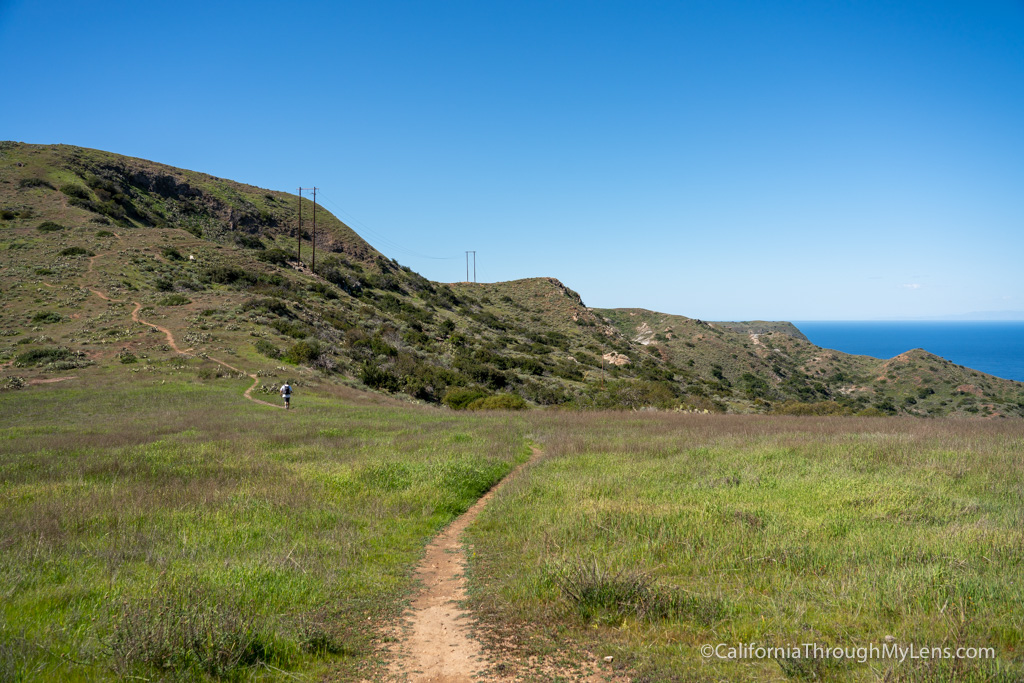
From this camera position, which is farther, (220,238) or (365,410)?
(220,238)

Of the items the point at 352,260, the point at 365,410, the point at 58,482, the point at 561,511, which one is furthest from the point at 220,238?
the point at 561,511

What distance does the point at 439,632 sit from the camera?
5.63 m

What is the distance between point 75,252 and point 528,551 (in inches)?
2148

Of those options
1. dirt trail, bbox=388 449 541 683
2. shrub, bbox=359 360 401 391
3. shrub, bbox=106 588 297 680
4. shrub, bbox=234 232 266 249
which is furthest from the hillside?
shrub, bbox=106 588 297 680

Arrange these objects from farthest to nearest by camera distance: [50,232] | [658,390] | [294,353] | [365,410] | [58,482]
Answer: [50,232] → [658,390] → [294,353] → [365,410] → [58,482]

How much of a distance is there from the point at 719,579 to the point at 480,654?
320cm

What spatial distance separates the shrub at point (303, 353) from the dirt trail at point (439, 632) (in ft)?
93.8

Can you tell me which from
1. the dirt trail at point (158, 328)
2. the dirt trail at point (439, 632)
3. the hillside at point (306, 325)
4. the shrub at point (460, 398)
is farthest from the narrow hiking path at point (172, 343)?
the dirt trail at point (439, 632)

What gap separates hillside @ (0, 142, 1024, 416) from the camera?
110 ft

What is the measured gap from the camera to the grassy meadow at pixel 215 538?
15.6 feet

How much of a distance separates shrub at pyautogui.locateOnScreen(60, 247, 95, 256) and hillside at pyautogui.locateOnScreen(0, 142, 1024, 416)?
23 cm

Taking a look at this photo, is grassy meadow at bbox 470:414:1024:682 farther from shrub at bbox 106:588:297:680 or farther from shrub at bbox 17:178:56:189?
shrub at bbox 17:178:56:189

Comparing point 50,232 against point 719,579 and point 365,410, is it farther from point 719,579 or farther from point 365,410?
point 719,579

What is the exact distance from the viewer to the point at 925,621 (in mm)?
5109
